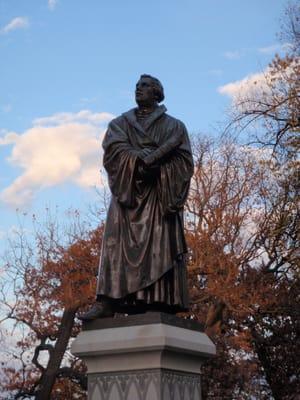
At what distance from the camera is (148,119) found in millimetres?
7078

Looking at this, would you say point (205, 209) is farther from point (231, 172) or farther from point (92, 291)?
point (92, 291)

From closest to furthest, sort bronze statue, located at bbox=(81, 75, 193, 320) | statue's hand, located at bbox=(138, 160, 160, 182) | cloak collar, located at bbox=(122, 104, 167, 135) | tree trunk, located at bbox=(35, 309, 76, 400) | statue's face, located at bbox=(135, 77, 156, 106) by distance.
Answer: bronze statue, located at bbox=(81, 75, 193, 320), statue's hand, located at bbox=(138, 160, 160, 182), cloak collar, located at bbox=(122, 104, 167, 135), statue's face, located at bbox=(135, 77, 156, 106), tree trunk, located at bbox=(35, 309, 76, 400)

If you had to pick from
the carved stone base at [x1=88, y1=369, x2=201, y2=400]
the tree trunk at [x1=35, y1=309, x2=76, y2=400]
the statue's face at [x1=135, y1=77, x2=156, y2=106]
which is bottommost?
the carved stone base at [x1=88, y1=369, x2=201, y2=400]

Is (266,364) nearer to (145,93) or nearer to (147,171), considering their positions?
(145,93)

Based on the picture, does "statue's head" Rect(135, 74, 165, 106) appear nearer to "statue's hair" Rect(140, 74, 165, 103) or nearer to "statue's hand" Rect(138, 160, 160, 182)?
"statue's hair" Rect(140, 74, 165, 103)

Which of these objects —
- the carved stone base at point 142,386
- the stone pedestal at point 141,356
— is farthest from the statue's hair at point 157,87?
the carved stone base at point 142,386

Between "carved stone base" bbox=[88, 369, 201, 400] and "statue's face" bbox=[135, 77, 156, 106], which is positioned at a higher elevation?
"statue's face" bbox=[135, 77, 156, 106]

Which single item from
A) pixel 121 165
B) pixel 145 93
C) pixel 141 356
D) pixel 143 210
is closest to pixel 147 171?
pixel 121 165

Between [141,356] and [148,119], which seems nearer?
[141,356]

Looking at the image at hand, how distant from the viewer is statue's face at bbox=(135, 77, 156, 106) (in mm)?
7133

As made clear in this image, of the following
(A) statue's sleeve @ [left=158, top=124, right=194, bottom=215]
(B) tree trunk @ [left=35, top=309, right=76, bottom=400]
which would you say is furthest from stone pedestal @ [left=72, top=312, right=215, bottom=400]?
(B) tree trunk @ [left=35, top=309, right=76, bottom=400]

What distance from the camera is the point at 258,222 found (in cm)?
2423

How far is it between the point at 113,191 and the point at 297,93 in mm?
10920

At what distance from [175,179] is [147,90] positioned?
3.53 feet
